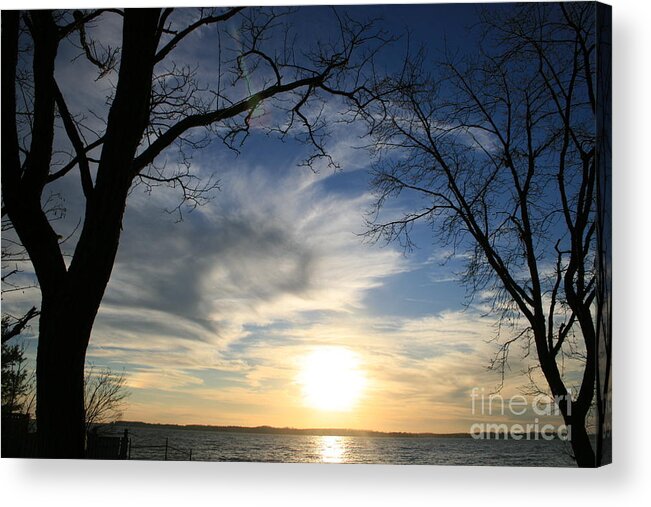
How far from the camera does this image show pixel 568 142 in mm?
4402

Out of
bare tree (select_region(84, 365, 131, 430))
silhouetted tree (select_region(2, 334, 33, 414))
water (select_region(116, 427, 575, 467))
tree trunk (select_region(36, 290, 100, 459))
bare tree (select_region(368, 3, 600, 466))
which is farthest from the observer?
bare tree (select_region(84, 365, 131, 430))

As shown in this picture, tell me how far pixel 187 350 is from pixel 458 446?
5.20 feet

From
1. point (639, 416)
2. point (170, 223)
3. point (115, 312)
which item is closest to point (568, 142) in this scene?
point (639, 416)

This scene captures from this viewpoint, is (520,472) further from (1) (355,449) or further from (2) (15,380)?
(2) (15,380)

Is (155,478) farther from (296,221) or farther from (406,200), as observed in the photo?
(406,200)

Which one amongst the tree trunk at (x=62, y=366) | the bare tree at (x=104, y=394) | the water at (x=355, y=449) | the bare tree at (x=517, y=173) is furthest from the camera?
the bare tree at (x=104, y=394)

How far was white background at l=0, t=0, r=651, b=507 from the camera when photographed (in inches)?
160

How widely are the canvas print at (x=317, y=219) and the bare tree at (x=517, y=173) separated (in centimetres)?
1

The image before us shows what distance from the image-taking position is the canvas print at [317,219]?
4.37 metres

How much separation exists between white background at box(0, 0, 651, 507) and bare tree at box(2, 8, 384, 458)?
0.39 m

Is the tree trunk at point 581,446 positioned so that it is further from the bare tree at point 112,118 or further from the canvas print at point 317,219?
the bare tree at point 112,118
